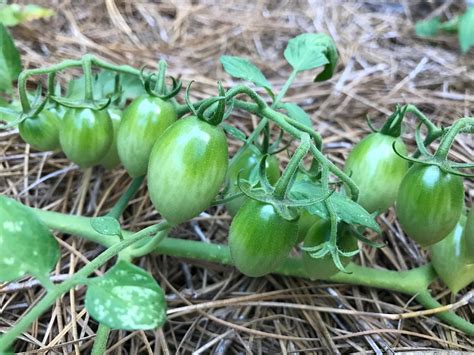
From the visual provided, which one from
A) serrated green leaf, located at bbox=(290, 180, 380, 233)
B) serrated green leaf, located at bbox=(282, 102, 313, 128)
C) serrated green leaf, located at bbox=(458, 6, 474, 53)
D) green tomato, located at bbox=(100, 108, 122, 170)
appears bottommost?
green tomato, located at bbox=(100, 108, 122, 170)

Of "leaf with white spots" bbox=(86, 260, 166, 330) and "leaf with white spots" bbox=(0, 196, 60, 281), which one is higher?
"leaf with white spots" bbox=(0, 196, 60, 281)

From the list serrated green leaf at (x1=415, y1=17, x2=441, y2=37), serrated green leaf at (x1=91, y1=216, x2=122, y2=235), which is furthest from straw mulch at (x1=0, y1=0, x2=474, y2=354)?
serrated green leaf at (x1=91, y1=216, x2=122, y2=235)

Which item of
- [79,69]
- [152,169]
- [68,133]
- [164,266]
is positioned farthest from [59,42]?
[152,169]

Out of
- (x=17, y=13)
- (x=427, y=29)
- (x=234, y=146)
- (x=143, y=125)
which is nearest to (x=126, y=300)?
(x=143, y=125)

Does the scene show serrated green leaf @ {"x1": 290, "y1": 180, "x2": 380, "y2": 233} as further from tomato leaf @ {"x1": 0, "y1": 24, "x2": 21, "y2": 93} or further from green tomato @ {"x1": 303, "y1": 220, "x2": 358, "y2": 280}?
tomato leaf @ {"x1": 0, "y1": 24, "x2": 21, "y2": 93}

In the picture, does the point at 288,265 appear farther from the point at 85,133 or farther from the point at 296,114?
the point at 85,133

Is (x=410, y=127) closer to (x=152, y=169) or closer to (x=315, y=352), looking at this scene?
(x=315, y=352)

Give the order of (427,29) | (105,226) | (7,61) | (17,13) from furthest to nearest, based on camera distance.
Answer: (427,29)
(17,13)
(7,61)
(105,226)
